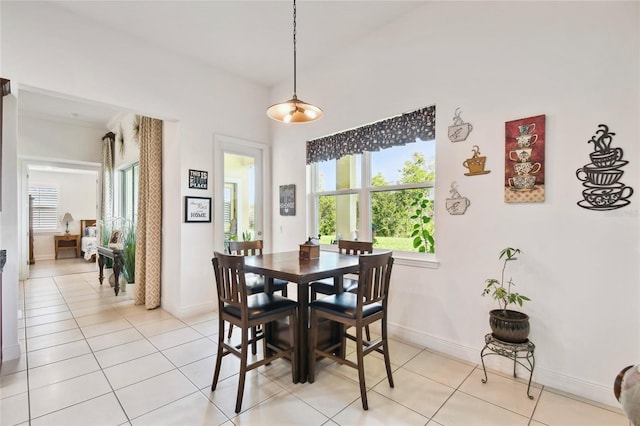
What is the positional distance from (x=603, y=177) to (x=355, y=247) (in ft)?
6.49

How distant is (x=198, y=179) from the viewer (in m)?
3.74

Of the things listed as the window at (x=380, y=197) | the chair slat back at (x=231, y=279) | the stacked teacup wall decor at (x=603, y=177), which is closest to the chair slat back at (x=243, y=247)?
the chair slat back at (x=231, y=279)

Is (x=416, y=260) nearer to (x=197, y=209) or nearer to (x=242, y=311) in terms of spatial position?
(x=242, y=311)

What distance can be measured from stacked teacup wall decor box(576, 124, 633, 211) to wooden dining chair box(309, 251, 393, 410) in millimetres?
1407

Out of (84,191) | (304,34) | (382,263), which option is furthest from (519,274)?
(84,191)

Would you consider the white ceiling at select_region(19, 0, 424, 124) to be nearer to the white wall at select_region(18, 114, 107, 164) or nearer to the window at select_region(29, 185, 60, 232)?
the white wall at select_region(18, 114, 107, 164)

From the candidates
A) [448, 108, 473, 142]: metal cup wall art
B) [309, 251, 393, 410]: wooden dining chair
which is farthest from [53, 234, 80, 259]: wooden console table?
[448, 108, 473, 142]: metal cup wall art

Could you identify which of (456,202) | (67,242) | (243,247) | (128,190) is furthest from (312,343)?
(67,242)

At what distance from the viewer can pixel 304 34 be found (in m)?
3.23

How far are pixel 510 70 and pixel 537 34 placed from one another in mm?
268

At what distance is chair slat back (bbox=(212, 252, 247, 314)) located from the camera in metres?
1.90

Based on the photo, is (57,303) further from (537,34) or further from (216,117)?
(537,34)

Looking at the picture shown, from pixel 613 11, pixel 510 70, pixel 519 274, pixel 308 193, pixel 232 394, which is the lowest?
pixel 232 394

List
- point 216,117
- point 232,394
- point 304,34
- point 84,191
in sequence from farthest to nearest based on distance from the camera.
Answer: point 84,191 → point 216,117 → point 304,34 → point 232,394
